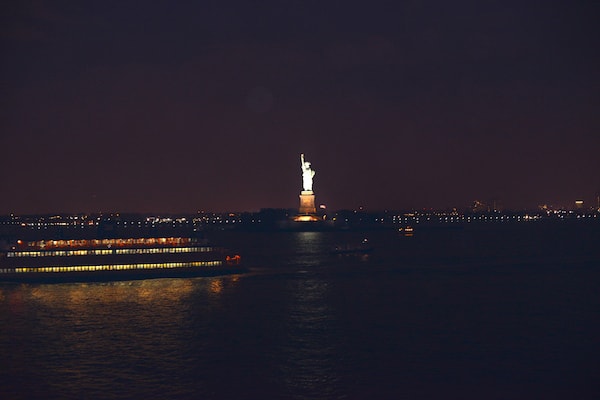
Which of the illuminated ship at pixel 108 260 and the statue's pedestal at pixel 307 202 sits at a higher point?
the statue's pedestal at pixel 307 202

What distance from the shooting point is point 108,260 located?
57.9 metres

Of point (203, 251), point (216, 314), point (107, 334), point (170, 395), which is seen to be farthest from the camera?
point (203, 251)

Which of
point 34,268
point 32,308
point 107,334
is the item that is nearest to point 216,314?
point 107,334

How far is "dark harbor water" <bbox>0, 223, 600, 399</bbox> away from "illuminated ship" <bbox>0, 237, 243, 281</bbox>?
2354mm

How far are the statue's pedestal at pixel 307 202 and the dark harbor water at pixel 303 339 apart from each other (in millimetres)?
115606

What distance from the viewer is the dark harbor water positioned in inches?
1037

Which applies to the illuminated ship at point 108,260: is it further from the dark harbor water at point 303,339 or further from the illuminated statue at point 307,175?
the illuminated statue at point 307,175

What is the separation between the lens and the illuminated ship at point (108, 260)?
184 ft

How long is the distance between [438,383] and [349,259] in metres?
58.7

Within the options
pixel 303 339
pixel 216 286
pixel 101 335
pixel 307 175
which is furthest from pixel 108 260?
pixel 307 175

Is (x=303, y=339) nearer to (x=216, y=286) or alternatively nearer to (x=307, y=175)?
(x=216, y=286)

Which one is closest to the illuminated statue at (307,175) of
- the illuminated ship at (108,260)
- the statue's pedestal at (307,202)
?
the statue's pedestal at (307,202)

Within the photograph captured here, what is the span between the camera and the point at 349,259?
85.2m

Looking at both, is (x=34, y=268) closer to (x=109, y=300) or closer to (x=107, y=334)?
(x=109, y=300)
